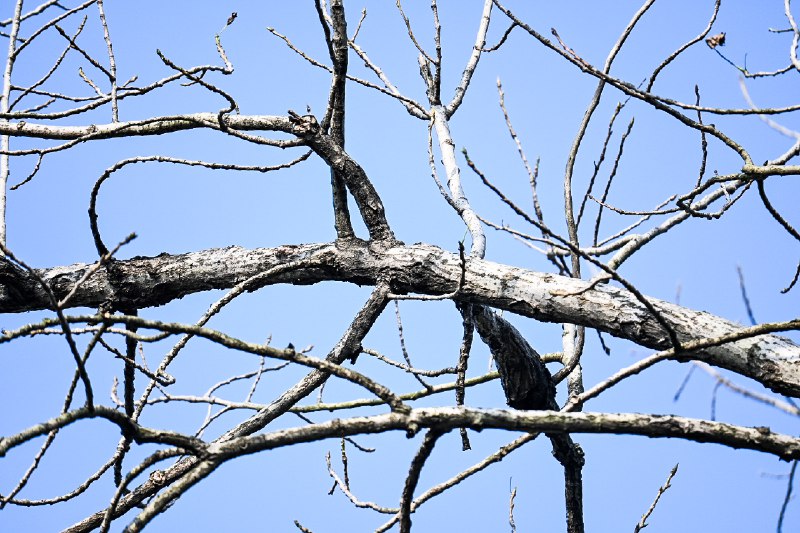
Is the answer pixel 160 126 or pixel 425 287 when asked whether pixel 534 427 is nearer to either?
pixel 425 287

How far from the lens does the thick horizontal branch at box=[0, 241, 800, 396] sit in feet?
6.98

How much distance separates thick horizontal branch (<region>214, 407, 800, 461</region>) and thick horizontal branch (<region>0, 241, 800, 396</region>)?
0.63 m

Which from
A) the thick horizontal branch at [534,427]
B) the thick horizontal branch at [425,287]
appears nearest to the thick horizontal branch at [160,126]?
the thick horizontal branch at [425,287]

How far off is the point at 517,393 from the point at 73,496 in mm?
1389

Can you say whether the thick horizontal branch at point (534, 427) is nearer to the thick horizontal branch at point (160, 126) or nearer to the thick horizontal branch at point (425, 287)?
the thick horizontal branch at point (425, 287)

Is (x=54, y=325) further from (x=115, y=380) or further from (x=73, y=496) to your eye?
(x=115, y=380)

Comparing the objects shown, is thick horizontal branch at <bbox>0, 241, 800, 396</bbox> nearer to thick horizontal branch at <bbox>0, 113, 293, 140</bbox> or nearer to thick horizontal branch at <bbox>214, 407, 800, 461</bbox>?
thick horizontal branch at <bbox>0, 113, 293, 140</bbox>

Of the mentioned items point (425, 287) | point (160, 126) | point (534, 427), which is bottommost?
point (534, 427)

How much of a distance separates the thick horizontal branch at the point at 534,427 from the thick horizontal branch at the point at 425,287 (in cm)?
63

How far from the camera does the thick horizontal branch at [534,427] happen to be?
4.46ft

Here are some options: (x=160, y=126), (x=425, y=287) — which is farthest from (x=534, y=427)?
(x=160, y=126)

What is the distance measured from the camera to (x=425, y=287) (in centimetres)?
241

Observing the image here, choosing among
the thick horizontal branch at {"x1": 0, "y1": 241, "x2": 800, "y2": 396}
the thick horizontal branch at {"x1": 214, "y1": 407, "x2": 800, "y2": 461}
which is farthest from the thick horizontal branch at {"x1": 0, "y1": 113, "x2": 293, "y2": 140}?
the thick horizontal branch at {"x1": 214, "y1": 407, "x2": 800, "y2": 461}

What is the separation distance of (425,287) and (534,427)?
1024 mm
